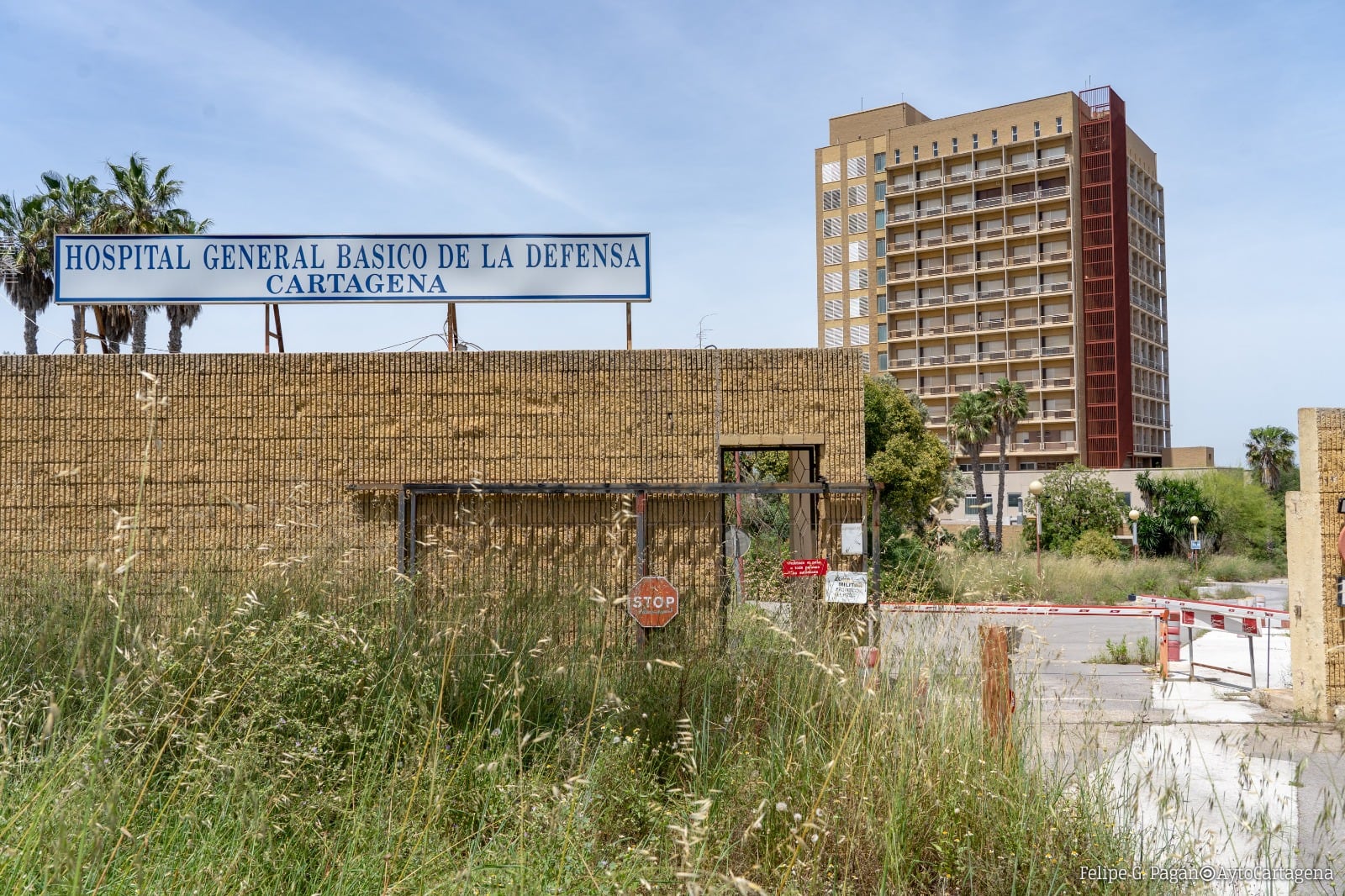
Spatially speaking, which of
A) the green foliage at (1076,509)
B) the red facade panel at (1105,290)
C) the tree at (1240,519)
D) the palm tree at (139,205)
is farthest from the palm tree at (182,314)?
the red facade panel at (1105,290)

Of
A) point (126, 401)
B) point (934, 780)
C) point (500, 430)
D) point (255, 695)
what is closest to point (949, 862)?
point (934, 780)

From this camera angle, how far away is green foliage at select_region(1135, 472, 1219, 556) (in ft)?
148

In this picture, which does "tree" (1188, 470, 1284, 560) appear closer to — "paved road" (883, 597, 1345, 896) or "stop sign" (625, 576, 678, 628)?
"paved road" (883, 597, 1345, 896)

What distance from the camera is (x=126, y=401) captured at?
10.6 metres

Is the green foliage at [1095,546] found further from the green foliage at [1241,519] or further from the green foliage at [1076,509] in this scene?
the green foliage at [1241,519]

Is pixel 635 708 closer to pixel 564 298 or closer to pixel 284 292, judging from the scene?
pixel 564 298

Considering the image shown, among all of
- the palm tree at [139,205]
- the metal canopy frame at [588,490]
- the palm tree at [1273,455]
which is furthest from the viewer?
the palm tree at [1273,455]

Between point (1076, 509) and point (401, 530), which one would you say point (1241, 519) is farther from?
point (401, 530)

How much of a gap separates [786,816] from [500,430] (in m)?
6.89

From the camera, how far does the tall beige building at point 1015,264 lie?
66.1 metres

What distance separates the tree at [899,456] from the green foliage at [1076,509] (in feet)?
28.7

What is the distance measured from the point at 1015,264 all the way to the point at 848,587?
2518 inches

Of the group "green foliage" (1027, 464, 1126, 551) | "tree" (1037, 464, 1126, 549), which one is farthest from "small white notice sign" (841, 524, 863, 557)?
"tree" (1037, 464, 1126, 549)

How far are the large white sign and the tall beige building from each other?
2347 inches
